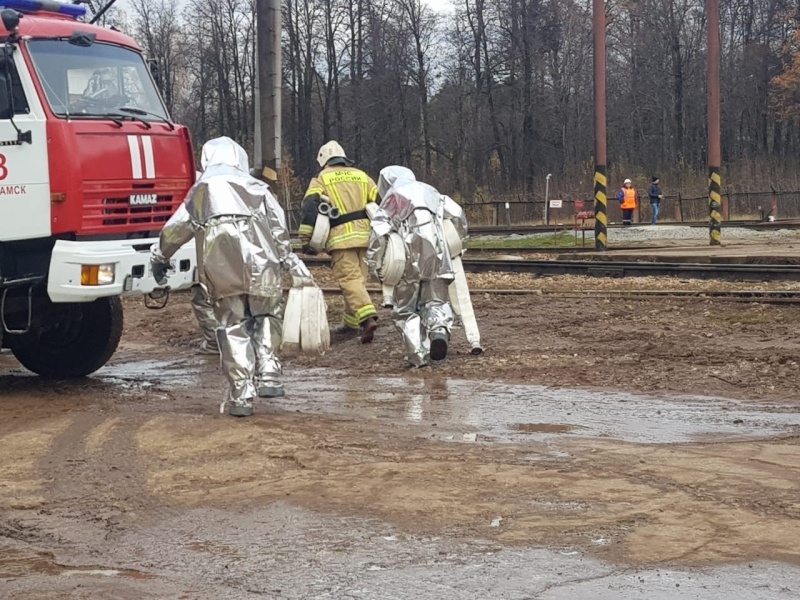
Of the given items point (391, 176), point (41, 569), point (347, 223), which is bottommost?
point (41, 569)

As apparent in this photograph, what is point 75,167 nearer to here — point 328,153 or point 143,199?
point 143,199

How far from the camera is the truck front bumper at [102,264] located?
28.2 feet

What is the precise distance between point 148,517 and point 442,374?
447cm

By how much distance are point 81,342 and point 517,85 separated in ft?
168

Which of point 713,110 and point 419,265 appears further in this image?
point 713,110

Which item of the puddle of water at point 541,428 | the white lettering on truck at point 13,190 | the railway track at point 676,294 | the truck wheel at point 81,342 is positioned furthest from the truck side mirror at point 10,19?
the railway track at point 676,294

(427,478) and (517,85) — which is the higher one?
(517,85)

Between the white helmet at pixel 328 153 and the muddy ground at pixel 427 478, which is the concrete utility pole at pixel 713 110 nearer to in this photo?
the white helmet at pixel 328 153

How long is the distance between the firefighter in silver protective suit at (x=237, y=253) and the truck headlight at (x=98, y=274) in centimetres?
73

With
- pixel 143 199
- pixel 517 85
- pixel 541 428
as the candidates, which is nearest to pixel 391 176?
pixel 143 199

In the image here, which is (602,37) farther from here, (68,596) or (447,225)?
(68,596)

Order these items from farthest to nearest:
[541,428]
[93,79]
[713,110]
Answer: [713,110]
[93,79]
[541,428]

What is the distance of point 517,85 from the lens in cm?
5944

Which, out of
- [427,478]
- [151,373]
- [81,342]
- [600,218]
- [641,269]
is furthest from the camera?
[600,218]
